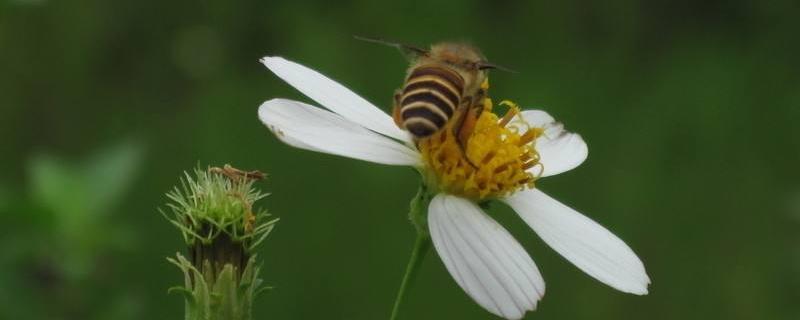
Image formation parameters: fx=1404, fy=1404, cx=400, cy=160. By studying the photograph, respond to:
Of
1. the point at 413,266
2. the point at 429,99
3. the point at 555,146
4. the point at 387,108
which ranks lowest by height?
the point at 413,266

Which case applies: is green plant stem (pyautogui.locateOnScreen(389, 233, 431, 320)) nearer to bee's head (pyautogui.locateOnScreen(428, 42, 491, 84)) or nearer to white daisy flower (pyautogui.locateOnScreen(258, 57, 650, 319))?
white daisy flower (pyautogui.locateOnScreen(258, 57, 650, 319))

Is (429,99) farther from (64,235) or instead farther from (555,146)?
(64,235)

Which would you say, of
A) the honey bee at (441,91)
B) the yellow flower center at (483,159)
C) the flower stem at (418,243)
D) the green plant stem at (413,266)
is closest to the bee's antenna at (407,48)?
the honey bee at (441,91)

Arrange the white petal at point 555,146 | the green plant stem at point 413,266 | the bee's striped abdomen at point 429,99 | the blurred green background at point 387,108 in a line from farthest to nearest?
the blurred green background at point 387,108 < the white petal at point 555,146 < the bee's striped abdomen at point 429,99 < the green plant stem at point 413,266

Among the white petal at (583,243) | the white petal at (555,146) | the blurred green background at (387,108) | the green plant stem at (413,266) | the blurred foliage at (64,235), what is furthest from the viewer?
the blurred green background at (387,108)

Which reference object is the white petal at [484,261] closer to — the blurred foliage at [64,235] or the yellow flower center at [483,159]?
the yellow flower center at [483,159]

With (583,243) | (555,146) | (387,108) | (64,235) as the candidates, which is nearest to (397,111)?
(583,243)
